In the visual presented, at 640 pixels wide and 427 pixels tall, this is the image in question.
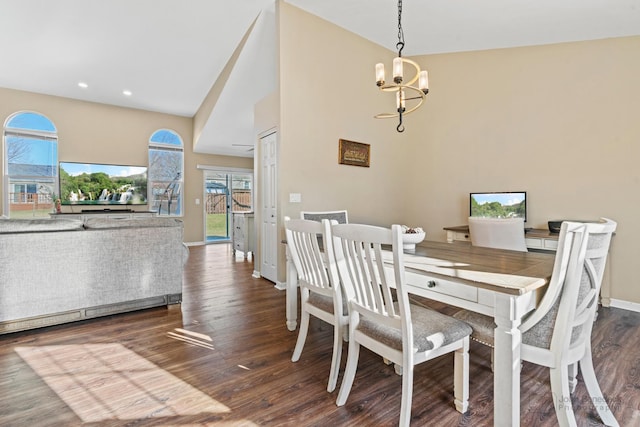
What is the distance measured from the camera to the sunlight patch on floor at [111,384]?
1531 millimetres

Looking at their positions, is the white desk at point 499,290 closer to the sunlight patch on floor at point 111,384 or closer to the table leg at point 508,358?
the table leg at point 508,358

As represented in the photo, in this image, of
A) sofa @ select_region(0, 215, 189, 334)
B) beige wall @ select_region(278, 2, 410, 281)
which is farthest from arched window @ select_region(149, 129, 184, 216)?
beige wall @ select_region(278, 2, 410, 281)

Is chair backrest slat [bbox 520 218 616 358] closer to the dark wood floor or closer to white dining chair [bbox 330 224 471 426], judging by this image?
white dining chair [bbox 330 224 471 426]

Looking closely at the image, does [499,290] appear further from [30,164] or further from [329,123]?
[30,164]

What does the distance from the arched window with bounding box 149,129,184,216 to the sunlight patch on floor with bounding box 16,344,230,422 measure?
5.21m

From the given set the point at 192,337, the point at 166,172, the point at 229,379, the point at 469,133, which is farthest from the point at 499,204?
the point at 166,172

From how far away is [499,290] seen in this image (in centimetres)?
121

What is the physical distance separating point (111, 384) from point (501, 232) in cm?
312

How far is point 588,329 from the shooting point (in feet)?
4.79

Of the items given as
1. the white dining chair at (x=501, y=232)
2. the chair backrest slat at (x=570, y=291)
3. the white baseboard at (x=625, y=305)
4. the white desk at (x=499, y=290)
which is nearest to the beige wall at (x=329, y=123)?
the white dining chair at (x=501, y=232)

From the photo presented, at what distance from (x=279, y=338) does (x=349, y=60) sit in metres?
3.56

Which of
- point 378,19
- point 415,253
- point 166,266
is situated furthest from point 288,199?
point 378,19

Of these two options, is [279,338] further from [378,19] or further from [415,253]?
[378,19]

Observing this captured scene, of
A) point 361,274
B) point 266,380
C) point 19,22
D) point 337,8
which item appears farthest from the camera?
point 19,22
